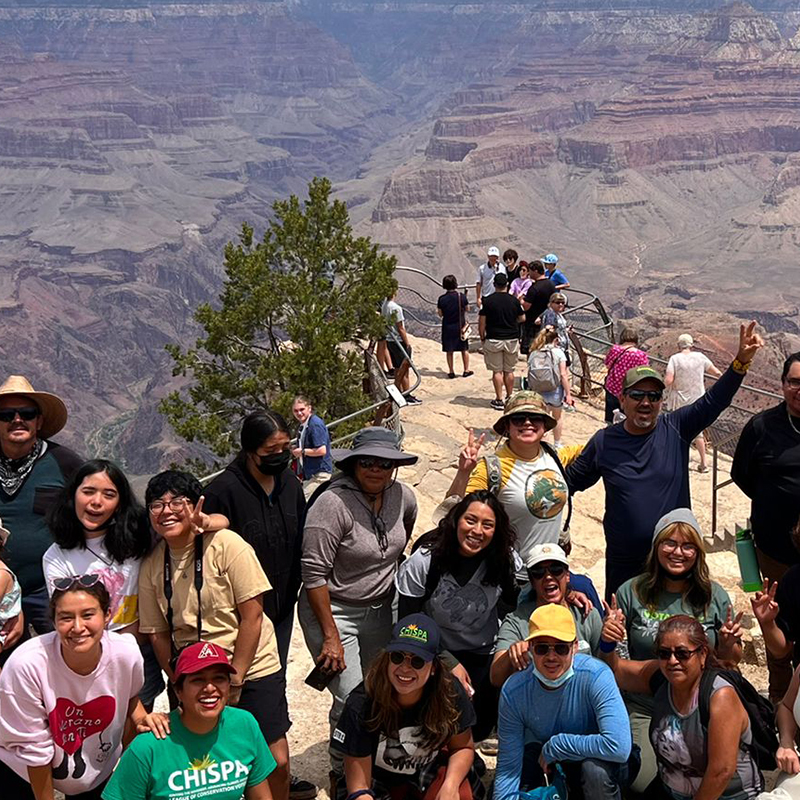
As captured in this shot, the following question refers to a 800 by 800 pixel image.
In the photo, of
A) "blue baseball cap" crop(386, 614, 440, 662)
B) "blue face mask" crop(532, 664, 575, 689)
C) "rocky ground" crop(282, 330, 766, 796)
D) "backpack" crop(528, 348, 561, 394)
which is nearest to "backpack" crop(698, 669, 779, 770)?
"blue face mask" crop(532, 664, 575, 689)

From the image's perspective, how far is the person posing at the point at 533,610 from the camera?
16.8 feet

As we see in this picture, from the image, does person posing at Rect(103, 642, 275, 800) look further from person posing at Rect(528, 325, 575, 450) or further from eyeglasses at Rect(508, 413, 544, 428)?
person posing at Rect(528, 325, 575, 450)

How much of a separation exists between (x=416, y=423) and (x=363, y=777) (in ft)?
29.9

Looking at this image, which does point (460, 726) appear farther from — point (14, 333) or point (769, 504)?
point (14, 333)

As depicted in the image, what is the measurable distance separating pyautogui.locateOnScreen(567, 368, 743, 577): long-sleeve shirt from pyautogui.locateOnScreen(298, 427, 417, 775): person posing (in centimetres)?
124

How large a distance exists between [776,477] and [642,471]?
0.75 m

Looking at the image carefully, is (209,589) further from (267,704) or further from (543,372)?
(543,372)

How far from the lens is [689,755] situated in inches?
188

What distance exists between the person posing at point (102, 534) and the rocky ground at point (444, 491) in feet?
5.85

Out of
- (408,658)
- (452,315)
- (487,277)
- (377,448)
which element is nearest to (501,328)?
(452,315)

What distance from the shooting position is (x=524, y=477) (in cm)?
592

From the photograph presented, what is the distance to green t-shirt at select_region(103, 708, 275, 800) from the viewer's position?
14.0 ft

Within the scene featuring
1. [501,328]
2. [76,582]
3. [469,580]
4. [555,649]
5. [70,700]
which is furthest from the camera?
[501,328]

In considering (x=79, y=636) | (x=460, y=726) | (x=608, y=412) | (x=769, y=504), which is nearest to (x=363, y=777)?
(x=460, y=726)
